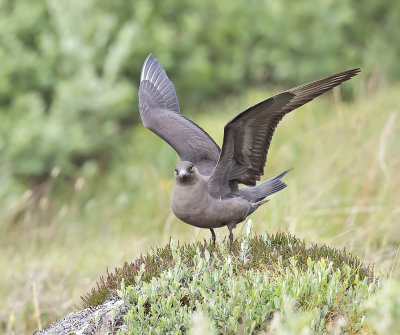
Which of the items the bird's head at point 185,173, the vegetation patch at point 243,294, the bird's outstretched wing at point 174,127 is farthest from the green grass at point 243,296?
the bird's outstretched wing at point 174,127

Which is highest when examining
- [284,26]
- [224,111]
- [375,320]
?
[284,26]

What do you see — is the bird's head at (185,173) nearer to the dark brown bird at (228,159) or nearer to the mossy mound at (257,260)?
the dark brown bird at (228,159)

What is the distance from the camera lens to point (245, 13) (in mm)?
13469

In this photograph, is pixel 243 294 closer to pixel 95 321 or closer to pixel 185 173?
pixel 95 321

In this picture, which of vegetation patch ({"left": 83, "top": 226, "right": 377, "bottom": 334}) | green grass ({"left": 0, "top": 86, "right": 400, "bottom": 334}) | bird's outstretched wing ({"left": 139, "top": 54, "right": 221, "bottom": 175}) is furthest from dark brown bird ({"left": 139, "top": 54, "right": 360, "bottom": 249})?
vegetation patch ({"left": 83, "top": 226, "right": 377, "bottom": 334})

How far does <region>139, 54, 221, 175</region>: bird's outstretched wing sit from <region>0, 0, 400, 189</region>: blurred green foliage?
5.24 meters

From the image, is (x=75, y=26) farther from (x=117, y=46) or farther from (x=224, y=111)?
(x=224, y=111)

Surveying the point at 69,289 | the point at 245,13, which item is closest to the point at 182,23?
the point at 245,13

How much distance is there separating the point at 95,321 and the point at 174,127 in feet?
7.30

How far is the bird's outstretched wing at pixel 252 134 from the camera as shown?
13.2ft

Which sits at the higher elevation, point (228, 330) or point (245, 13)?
point (245, 13)

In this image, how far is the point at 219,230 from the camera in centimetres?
529

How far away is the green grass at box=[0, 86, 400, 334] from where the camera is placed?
569cm

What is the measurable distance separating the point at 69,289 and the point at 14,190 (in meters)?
4.67
